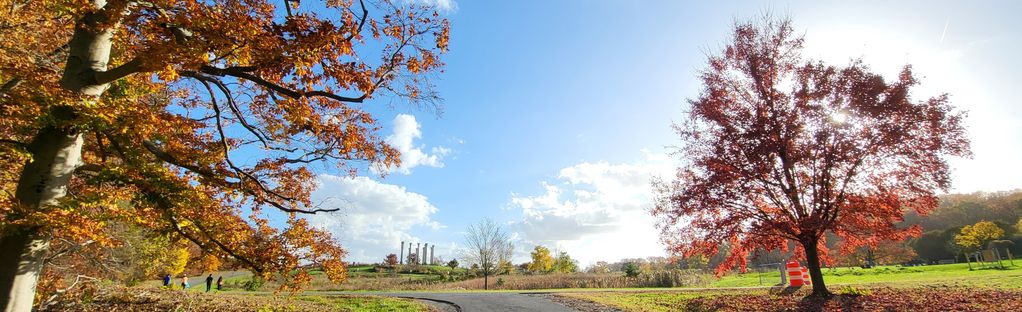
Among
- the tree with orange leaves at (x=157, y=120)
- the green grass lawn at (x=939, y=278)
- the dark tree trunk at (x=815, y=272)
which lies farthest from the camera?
the green grass lawn at (x=939, y=278)

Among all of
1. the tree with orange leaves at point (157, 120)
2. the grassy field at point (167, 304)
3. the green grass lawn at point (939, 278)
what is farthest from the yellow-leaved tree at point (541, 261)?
the tree with orange leaves at point (157, 120)

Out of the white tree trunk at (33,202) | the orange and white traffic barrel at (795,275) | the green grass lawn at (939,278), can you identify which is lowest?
the green grass lawn at (939,278)

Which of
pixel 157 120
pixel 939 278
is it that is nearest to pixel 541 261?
pixel 939 278

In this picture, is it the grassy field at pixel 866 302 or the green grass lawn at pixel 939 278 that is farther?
the green grass lawn at pixel 939 278

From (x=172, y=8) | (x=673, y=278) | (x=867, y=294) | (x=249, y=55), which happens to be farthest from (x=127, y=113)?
(x=673, y=278)

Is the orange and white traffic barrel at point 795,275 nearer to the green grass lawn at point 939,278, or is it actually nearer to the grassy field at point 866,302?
the grassy field at point 866,302

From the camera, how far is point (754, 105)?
44.5 feet

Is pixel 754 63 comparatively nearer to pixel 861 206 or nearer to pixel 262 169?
pixel 861 206

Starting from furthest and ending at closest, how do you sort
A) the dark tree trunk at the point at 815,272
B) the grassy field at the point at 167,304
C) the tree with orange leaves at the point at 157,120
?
the grassy field at the point at 167,304
the dark tree trunk at the point at 815,272
the tree with orange leaves at the point at 157,120

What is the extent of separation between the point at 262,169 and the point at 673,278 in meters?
25.6

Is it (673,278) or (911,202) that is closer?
(911,202)

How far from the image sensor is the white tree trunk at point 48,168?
562 cm

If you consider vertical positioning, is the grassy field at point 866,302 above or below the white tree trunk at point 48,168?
below

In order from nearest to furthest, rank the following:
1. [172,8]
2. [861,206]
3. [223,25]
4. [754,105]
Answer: [223,25]
[172,8]
[861,206]
[754,105]
